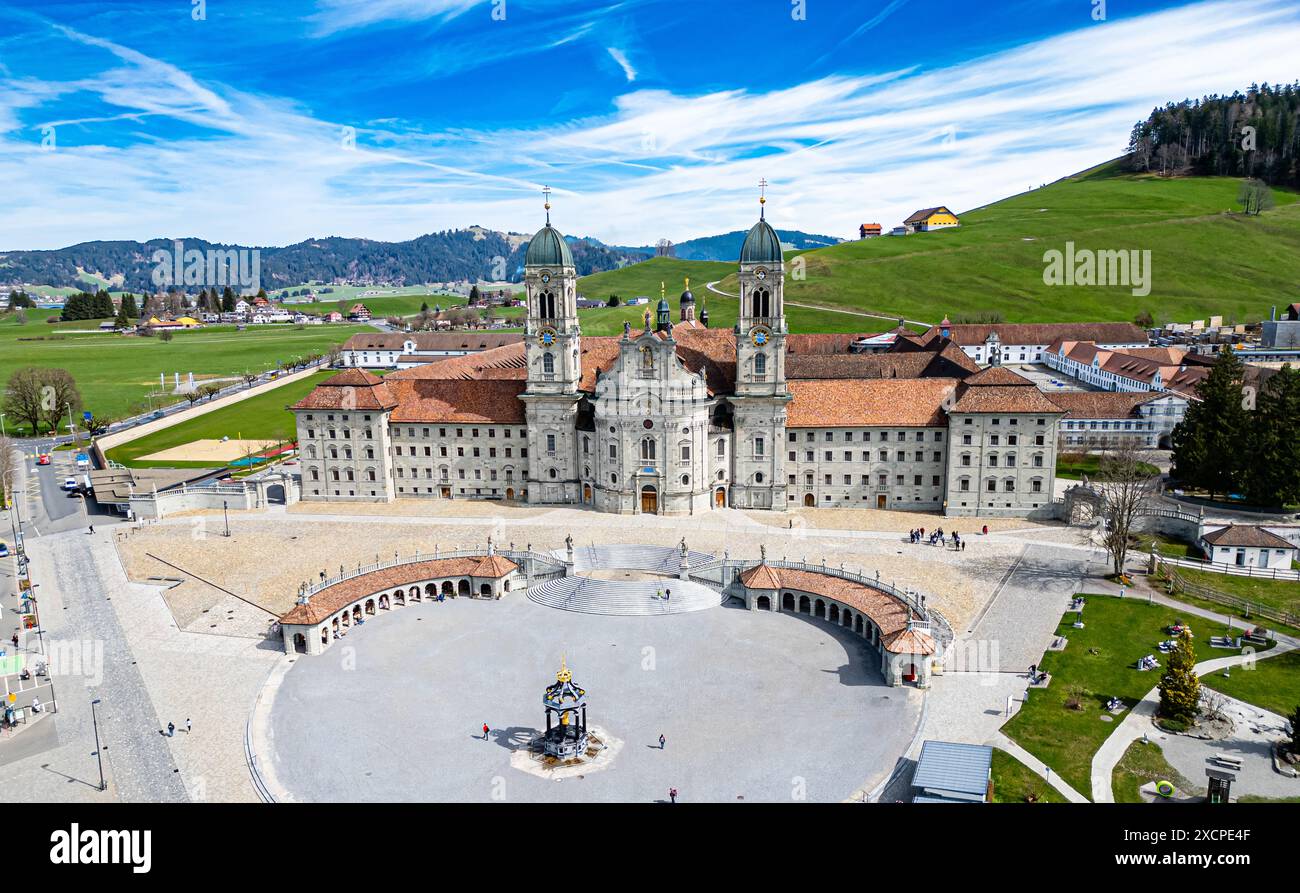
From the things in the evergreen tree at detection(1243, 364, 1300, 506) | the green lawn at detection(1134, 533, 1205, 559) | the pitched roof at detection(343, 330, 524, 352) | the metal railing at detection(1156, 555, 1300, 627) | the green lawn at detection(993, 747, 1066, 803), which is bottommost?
the green lawn at detection(993, 747, 1066, 803)

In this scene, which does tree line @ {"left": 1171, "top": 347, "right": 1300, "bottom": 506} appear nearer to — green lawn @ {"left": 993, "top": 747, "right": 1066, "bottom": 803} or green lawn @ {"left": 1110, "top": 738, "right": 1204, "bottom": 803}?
green lawn @ {"left": 1110, "top": 738, "right": 1204, "bottom": 803}

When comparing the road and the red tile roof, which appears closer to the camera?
the road

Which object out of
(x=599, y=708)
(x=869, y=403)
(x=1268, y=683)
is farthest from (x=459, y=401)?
(x=1268, y=683)

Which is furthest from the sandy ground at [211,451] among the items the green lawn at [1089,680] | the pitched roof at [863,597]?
the green lawn at [1089,680]

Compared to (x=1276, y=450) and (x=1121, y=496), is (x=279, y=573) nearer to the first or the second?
(x=1121, y=496)

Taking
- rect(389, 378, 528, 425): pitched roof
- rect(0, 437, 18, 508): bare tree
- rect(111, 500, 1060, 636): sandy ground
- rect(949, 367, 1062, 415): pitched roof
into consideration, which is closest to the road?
rect(111, 500, 1060, 636): sandy ground

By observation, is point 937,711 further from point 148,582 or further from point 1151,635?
point 148,582

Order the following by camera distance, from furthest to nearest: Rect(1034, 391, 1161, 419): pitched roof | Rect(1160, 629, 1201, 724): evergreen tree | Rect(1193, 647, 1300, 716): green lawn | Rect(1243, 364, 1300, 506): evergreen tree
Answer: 1. Rect(1034, 391, 1161, 419): pitched roof
2. Rect(1243, 364, 1300, 506): evergreen tree
3. Rect(1193, 647, 1300, 716): green lawn
4. Rect(1160, 629, 1201, 724): evergreen tree
